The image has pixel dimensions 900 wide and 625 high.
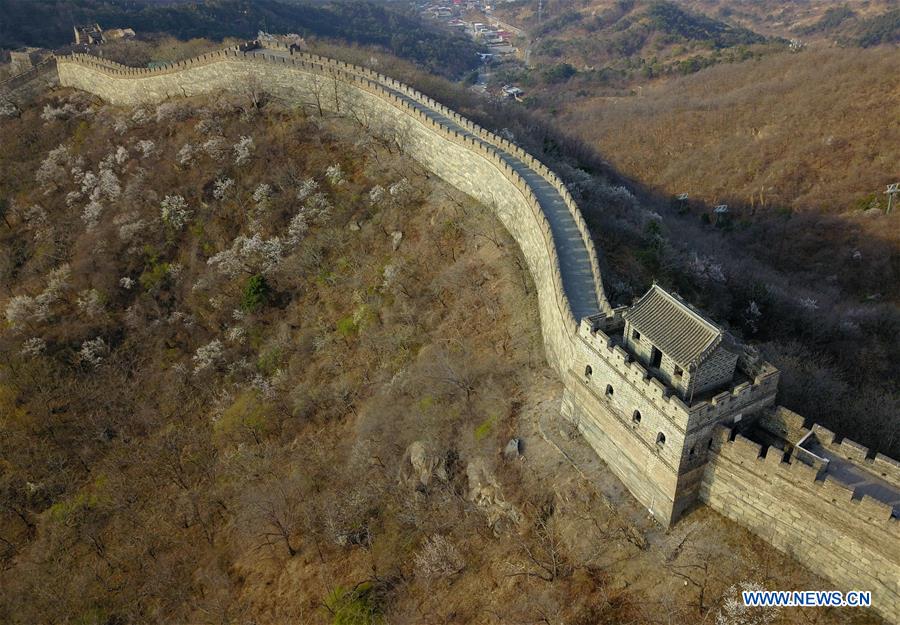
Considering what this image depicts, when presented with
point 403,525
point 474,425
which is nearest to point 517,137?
point 474,425

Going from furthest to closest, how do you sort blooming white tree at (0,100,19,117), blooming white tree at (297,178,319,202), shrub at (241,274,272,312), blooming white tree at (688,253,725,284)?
blooming white tree at (0,100,19,117) < blooming white tree at (297,178,319,202) < shrub at (241,274,272,312) < blooming white tree at (688,253,725,284)

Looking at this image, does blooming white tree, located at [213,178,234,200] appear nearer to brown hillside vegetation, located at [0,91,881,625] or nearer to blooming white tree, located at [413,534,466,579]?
brown hillside vegetation, located at [0,91,881,625]

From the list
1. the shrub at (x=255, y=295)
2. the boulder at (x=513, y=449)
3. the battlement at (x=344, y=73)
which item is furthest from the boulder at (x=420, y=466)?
the shrub at (x=255, y=295)

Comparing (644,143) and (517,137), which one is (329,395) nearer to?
(517,137)

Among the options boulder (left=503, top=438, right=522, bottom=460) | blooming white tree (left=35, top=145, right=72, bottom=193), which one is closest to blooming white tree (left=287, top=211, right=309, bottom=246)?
blooming white tree (left=35, top=145, right=72, bottom=193)

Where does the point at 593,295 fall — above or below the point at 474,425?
above

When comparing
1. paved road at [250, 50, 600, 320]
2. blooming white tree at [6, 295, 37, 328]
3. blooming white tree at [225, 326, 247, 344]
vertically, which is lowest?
blooming white tree at [225, 326, 247, 344]
